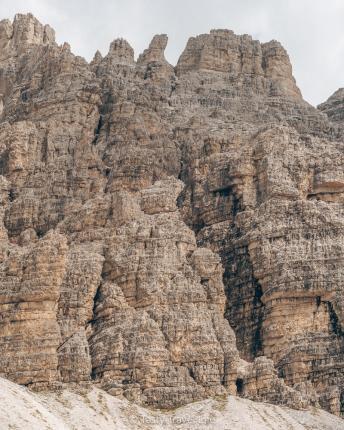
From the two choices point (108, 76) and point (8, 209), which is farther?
point (108, 76)

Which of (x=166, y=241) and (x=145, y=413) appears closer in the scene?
(x=145, y=413)

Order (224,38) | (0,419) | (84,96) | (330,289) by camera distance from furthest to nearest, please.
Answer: (224,38)
(84,96)
(330,289)
(0,419)

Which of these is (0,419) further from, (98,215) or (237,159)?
(237,159)

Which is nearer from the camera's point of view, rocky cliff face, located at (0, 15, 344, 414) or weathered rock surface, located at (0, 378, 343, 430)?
weathered rock surface, located at (0, 378, 343, 430)

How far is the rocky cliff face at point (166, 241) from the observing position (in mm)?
121375

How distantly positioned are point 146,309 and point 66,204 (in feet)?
81.3

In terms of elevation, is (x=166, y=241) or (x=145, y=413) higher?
(x=166, y=241)

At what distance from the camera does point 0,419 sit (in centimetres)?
9888

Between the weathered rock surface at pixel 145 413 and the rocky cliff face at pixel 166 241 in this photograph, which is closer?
the weathered rock surface at pixel 145 413

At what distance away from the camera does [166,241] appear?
133625 millimetres

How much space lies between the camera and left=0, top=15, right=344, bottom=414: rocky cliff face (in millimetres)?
121375

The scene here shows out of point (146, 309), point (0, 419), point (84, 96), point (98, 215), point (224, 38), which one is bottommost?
point (0, 419)

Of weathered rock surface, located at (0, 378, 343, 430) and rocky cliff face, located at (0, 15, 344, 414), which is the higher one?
rocky cliff face, located at (0, 15, 344, 414)

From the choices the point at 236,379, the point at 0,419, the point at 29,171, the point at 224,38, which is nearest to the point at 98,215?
the point at 29,171
